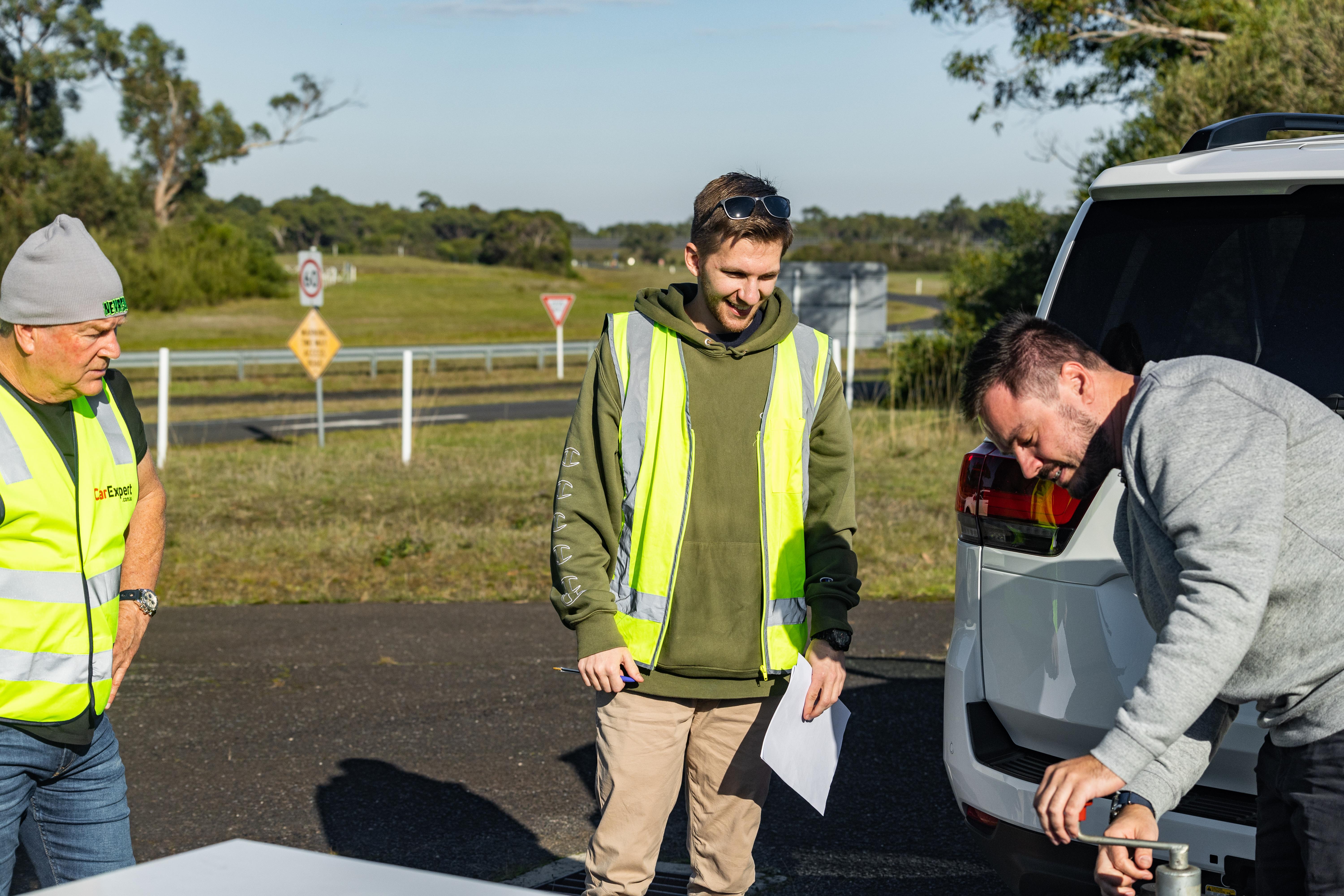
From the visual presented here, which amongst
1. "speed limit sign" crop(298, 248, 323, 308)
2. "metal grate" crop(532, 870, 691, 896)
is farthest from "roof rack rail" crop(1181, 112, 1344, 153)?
"speed limit sign" crop(298, 248, 323, 308)

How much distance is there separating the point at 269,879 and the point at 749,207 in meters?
1.74

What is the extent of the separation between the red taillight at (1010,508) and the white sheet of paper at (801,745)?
55 cm

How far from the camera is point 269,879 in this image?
163 centimetres

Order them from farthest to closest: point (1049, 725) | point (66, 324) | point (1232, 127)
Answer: point (1232, 127), point (1049, 725), point (66, 324)

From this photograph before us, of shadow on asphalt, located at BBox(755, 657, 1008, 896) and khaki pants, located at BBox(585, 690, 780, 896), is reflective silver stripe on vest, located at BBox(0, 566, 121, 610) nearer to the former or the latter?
khaki pants, located at BBox(585, 690, 780, 896)

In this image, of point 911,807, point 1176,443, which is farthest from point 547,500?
point 1176,443

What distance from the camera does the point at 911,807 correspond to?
179 inches

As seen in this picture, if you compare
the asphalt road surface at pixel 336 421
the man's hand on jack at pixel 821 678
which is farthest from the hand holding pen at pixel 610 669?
the asphalt road surface at pixel 336 421

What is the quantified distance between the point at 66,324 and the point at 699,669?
60.9 inches

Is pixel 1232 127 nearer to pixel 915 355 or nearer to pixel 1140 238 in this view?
pixel 1140 238

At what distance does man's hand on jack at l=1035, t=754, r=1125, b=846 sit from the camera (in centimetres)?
203

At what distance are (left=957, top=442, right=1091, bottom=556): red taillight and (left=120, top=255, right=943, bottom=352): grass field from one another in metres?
27.5

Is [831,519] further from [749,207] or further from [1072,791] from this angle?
[1072,791]

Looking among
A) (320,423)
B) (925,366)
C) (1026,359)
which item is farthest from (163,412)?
(1026,359)
